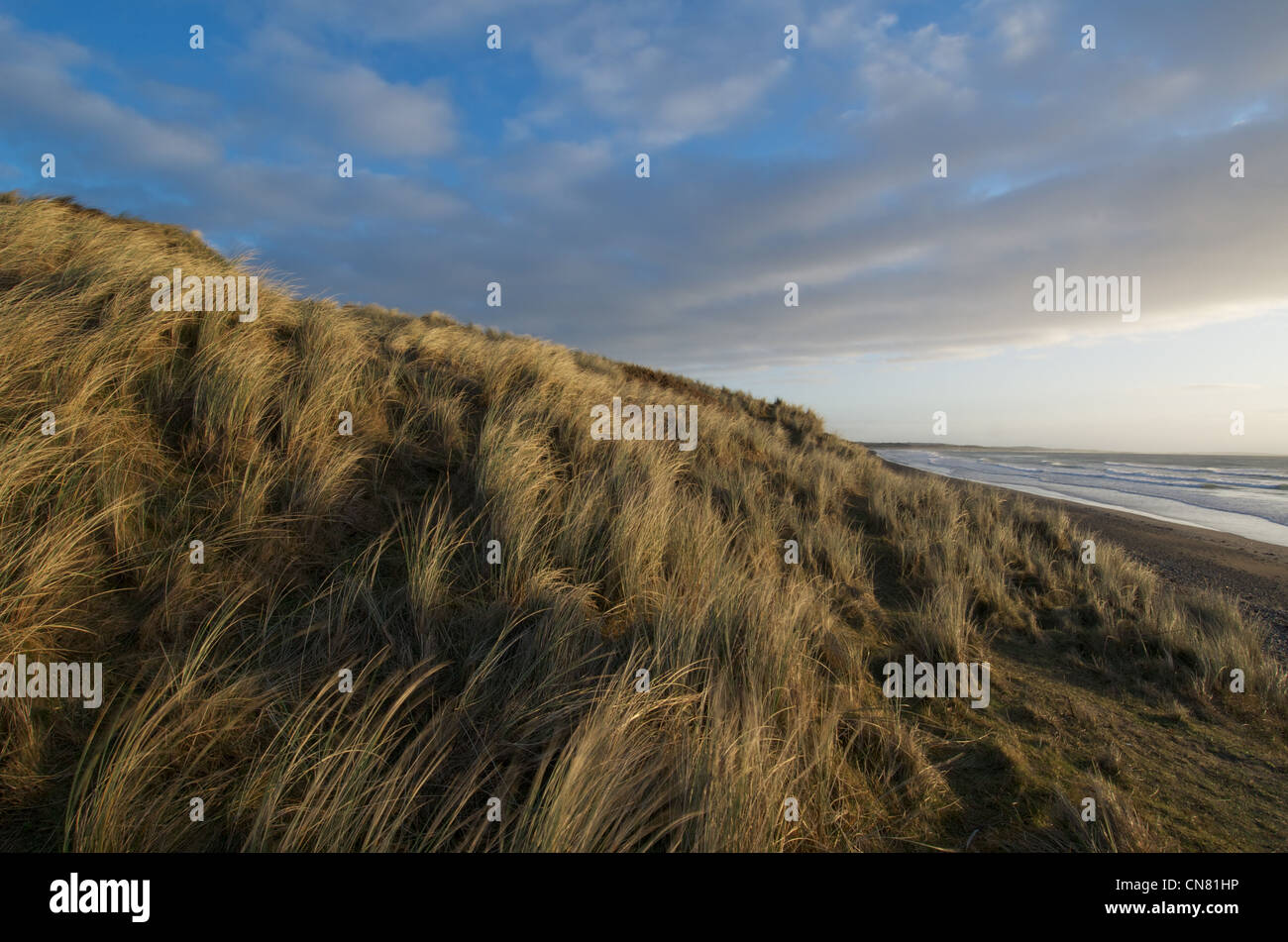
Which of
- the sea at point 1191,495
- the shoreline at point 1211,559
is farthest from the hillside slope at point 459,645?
the sea at point 1191,495

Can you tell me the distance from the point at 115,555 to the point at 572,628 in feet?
8.40

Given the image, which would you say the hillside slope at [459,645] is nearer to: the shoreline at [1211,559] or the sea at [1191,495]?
the shoreline at [1211,559]

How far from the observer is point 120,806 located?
6.51 ft

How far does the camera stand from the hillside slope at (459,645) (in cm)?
225

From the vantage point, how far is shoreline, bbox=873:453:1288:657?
774 centimetres

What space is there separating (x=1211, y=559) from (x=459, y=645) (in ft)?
44.5

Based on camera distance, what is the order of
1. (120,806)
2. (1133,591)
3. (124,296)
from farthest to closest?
(1133,591), (124,296), (120,806)

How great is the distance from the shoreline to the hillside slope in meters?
2.05

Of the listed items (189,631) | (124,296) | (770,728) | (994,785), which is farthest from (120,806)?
(124,296)

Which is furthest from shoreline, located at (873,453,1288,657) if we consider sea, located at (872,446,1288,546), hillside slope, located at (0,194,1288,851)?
hillside slope, located at (0,194,1288,851)

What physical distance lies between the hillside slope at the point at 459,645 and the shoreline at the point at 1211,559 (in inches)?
80.8
